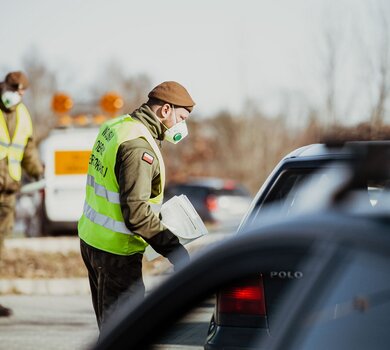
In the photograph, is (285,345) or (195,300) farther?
(195,300)

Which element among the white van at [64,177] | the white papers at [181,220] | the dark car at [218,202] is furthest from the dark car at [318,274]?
the dark car at [218,202]

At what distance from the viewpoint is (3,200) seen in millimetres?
9836

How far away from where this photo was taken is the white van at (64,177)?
19516 millimetres

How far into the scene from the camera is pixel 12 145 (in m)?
9.71

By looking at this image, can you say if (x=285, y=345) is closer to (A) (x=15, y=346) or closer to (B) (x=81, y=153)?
(A) (x=15, y=346)

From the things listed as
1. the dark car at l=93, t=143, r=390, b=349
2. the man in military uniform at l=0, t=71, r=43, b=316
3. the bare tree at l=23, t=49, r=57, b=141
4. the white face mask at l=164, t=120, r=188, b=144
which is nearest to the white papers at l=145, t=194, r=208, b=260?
the white face mask at l=164, t=120, r=188, b=144

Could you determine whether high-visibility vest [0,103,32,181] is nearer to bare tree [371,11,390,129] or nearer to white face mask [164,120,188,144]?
white face mask [164,120,188,144]

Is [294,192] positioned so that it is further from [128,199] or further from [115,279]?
[115,279]

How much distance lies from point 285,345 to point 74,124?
1887 cm

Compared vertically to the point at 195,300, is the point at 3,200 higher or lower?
lower

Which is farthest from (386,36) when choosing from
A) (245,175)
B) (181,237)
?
(245,175)

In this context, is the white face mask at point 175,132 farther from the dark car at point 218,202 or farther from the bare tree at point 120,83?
the bare tree at point 120,83

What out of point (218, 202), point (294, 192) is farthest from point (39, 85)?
point (294, 192)

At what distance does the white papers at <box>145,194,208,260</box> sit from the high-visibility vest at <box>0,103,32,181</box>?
13.6 ft
